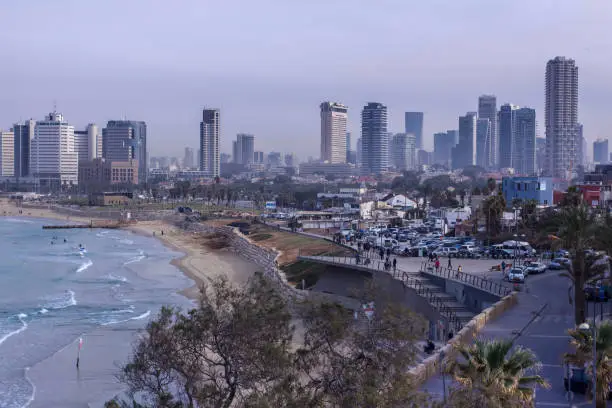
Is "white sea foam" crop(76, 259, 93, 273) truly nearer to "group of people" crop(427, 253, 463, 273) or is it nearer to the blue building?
"group of people" crop(427, 253, 463, 273)

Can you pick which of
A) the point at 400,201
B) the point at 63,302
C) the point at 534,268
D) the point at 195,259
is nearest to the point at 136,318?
the point at 63,302

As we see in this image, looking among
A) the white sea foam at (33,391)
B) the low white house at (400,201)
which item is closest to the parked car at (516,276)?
the white sea foam at (33,391)

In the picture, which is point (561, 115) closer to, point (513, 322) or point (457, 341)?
point (513, 322)

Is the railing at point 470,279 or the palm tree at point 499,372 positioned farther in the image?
the railing at point 470,279

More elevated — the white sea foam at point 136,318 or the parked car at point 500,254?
the parked car at point 500,254

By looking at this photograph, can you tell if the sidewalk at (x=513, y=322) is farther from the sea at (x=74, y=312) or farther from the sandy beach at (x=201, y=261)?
the sandy beach at (x=201, y=261)

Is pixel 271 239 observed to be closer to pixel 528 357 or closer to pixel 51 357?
pixel 51 357
